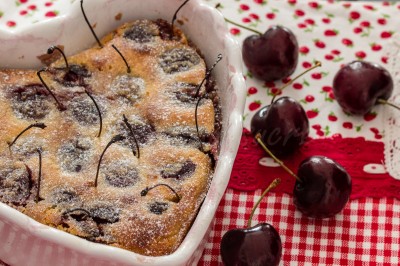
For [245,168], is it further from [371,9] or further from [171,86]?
[371,9]

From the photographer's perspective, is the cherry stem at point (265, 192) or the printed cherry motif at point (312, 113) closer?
the cherry stem at point (265, 192)

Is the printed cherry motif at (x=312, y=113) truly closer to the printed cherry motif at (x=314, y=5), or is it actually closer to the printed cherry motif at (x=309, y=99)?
the printed cherry motif at (x=309, y=99)

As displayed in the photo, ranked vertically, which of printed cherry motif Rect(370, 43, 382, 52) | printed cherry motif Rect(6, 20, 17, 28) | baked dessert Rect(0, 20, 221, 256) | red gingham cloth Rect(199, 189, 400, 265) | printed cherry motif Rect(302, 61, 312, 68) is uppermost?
baked dessert Rect(0, 20, 221, 256)

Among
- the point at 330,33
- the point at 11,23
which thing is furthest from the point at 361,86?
the point at 11,23

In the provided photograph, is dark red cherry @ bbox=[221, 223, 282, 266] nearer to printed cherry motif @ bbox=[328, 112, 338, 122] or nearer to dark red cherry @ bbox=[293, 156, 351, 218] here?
dark red cherry @ bbox=[293, 156, 351, 218]

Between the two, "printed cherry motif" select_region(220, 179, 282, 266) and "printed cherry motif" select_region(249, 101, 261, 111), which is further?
"printed cherry motif" select_region(249, 101, 261, 111)

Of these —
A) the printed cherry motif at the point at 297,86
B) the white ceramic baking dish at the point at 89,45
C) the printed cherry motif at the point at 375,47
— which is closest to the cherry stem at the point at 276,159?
the white ceramic baking dish at the point at 89,45

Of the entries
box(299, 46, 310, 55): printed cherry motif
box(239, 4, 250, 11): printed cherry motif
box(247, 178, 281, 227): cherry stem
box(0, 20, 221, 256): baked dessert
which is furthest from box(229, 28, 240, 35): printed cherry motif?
box(247, 178, 281, 227): cherry stem
